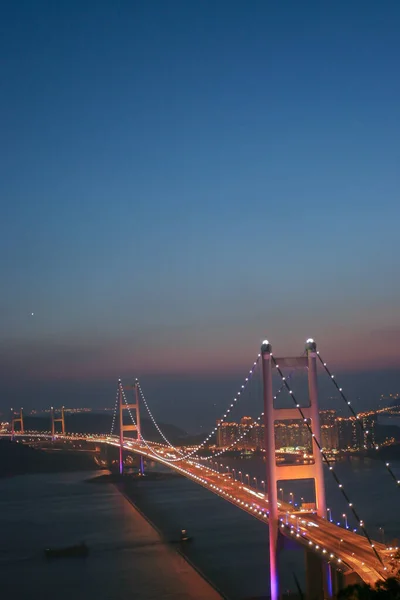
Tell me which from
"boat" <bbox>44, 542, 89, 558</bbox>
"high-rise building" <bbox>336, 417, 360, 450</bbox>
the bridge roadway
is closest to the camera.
Result: the bridge roadway

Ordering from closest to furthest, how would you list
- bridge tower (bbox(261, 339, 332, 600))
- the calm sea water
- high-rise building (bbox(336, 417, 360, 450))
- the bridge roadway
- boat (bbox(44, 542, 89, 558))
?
1. the bridge roadway
2. bridge tower (bbox(261, 339, 332, 600))
3. the calm sea water
4. boat (bbox(44, 542, 89, 558))
5. high-rise building (bbox(336, 417, 360, 450))

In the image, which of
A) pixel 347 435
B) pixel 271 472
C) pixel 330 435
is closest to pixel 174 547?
pixel 271 472

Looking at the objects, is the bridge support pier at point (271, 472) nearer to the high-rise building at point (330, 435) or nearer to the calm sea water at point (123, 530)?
the calm sea water at point (123, 530)

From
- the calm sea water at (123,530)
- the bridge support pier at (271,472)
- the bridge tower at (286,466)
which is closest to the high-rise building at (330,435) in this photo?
the calm sea water at (123,530)

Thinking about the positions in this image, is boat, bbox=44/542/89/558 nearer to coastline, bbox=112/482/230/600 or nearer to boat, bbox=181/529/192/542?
coastline, bbox=112/482/230/600

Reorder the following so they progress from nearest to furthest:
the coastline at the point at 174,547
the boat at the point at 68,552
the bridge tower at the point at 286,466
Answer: the bridge tower at the point at 286,466
the coastline at the point at 174,547
the boat at the point at 68,552

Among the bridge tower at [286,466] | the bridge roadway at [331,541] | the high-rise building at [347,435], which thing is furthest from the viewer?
the high-rise building at [347,435]

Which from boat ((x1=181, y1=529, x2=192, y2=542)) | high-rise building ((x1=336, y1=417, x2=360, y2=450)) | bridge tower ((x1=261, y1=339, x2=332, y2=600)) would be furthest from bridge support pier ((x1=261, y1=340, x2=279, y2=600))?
high-rise building ((x1=336, y1=417, x2=360, y2=450))
